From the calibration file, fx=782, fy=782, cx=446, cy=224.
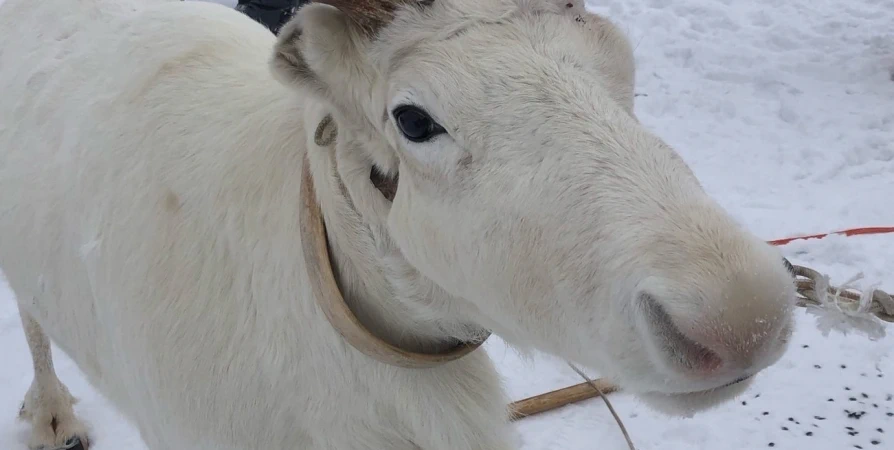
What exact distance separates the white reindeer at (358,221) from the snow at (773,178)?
45 cm

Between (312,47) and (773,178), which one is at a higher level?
(312,47)

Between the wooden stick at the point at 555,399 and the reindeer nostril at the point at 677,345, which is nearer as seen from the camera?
the reindeer nostril at the point at 677,345

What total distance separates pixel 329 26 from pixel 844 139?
4.93 m

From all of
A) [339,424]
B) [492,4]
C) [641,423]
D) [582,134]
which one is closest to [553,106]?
[582,134]

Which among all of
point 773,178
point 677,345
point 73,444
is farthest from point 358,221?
point 773,178

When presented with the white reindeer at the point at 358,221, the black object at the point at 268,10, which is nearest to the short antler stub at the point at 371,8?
the white reindeer at the point at 358,221

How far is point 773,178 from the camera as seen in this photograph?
5109 millimetres

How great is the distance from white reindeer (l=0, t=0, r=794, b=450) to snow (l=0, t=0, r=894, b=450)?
45cm

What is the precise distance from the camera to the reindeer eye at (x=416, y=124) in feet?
4.54

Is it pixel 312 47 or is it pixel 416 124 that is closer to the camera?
pixel 416 124

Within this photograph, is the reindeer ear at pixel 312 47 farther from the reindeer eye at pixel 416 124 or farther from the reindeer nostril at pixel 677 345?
→ the reindeer nostril at pixel 677 345

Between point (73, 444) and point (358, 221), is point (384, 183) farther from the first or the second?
point (73, 444)

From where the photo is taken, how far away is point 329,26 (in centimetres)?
153

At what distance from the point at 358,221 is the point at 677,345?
812mm
